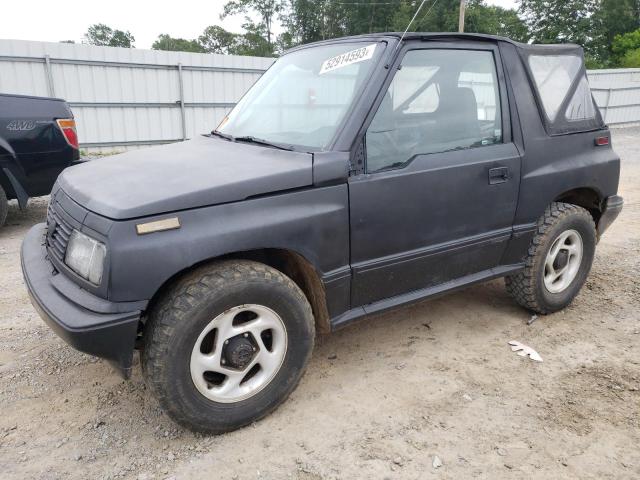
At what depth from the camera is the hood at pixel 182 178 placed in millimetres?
2203

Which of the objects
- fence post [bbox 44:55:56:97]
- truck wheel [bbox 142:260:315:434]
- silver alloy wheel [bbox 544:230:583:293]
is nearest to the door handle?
silver alloy wheel [bbox 544:230:583:293]

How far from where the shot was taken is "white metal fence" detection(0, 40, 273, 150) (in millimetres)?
10484

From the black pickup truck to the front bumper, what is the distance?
3.85 m

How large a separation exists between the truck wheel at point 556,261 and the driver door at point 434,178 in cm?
38

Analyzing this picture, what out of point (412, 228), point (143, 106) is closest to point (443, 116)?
point (412, 228)

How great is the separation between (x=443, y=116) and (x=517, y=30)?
1936 inches

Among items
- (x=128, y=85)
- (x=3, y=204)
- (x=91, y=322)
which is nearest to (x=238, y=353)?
(x=91, y=322)

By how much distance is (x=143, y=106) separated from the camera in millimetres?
11984

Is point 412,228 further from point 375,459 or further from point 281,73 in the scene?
point 281,73

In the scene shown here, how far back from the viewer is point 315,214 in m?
2.53

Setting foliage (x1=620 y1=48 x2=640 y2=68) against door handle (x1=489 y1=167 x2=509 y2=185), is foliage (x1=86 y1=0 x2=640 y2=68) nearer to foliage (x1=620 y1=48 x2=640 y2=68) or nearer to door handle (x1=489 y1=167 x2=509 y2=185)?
foliage (x1=620 y1=48 x2=640 y2=68)

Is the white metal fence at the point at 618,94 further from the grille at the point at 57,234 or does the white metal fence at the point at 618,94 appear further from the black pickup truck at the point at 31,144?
the grille at the point at 57,234

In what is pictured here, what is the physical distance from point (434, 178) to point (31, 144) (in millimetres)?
4717

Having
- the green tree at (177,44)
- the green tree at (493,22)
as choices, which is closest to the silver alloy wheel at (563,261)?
the green tree at (493,22)
